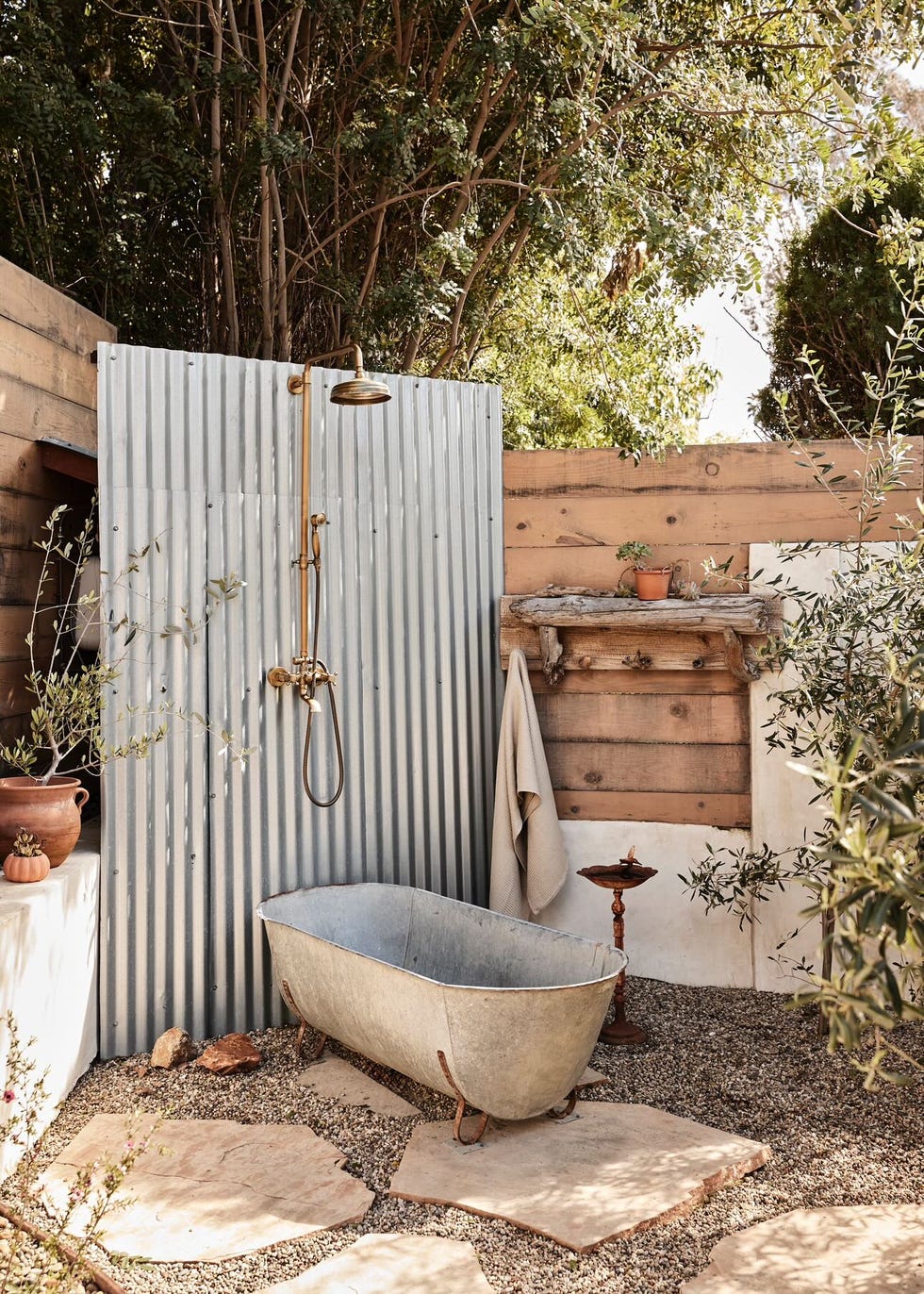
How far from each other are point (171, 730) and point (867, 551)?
253 cm

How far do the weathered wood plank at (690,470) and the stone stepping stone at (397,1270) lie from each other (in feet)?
9.36

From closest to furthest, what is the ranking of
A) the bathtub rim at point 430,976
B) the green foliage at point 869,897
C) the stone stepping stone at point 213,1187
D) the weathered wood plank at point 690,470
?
the green foliage at point 869,897
the stone stepping stone at point 213,1187
the bathtub rim at point 430,976
the weathered wood plank at point 690,470

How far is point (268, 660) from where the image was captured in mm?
3867

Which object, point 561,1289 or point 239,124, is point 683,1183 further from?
point 239,124

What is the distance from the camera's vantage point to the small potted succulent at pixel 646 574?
4.16m

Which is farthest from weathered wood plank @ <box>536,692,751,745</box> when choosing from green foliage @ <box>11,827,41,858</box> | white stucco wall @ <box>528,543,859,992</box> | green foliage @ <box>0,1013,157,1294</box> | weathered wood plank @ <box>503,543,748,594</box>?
green foliage @ <box>0,1013,157,1294</box>

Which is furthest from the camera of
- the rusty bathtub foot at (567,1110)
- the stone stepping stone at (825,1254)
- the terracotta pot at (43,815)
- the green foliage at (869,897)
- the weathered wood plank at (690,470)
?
the weathered wood plank at (690,470)

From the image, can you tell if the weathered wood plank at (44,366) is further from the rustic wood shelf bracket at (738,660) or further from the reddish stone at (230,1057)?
the rustic wood shelf bracket at (738,660)

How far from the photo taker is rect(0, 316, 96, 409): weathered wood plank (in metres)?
3.71

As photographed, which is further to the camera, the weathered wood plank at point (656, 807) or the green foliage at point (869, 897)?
the weathered wood plank at point (656, 807)

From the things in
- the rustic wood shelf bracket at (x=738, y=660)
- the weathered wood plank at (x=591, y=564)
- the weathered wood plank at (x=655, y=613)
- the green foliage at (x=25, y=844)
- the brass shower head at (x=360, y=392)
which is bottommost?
the green foliage at (x=25, y=844)

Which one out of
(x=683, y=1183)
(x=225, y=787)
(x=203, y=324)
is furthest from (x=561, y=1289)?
(x=203, y=324)

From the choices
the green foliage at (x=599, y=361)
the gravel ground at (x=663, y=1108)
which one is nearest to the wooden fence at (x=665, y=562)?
the green foliage at (x=599, y=361)

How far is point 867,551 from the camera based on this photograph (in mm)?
3715
